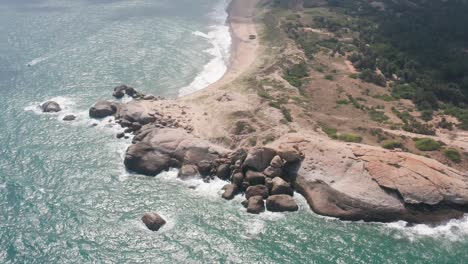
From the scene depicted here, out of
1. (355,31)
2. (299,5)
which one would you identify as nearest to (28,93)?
(355,31)

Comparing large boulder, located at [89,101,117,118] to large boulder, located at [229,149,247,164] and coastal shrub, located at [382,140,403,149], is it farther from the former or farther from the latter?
coastal shrub, located at [382,140,403,149]

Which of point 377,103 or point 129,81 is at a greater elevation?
point 377,103

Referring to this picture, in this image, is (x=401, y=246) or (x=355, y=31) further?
(x=355, y=31)

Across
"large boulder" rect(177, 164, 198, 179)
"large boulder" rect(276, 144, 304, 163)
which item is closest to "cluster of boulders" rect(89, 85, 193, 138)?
"large boulder" rect(177, 164, 198, 179)

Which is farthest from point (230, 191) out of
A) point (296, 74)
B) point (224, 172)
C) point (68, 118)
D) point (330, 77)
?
point (330, 77)

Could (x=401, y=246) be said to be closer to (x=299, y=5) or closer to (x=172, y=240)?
(x=172, y=240)

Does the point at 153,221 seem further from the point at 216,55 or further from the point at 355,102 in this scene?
the point at 216,55

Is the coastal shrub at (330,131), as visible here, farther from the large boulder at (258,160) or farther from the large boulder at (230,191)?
the large boulder at (230,191)
